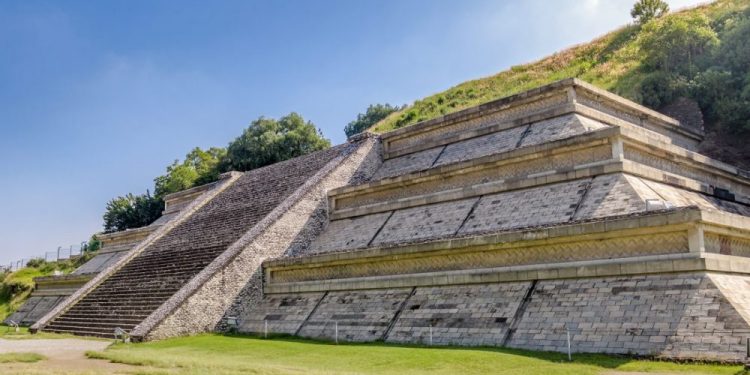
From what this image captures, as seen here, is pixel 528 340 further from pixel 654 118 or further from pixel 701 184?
pixel 654 118

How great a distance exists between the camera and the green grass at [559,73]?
26.5m

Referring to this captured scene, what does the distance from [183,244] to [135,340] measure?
602 cm

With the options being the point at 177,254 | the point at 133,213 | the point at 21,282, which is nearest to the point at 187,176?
the point at 133,213

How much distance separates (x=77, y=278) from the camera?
20.9 m

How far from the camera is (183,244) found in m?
18.8

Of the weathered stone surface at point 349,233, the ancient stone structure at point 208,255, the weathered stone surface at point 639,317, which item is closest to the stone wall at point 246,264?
the ancient stone structure at point 208,255

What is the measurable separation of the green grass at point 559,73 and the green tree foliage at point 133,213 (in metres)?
14.9

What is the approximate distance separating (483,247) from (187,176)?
1221 inches

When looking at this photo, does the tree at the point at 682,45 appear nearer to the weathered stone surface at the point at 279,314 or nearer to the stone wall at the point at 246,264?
the stone wall at the point at 246,264

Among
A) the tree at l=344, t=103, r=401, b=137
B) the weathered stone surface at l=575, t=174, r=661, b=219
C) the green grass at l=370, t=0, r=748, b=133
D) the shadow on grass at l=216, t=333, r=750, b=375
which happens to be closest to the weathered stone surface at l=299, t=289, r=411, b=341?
the shadow on grass at l=216, t=333, r=750, b=375

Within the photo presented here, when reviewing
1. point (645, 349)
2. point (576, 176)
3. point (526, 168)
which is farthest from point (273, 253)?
point (645, 349)

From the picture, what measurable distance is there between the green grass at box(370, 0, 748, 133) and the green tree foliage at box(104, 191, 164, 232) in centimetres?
1490

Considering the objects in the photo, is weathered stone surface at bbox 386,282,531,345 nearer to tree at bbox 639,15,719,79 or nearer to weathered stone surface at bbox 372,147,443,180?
weathered stone surface at bbox 372,147,443,180

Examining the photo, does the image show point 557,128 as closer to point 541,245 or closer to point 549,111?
point 549,111
